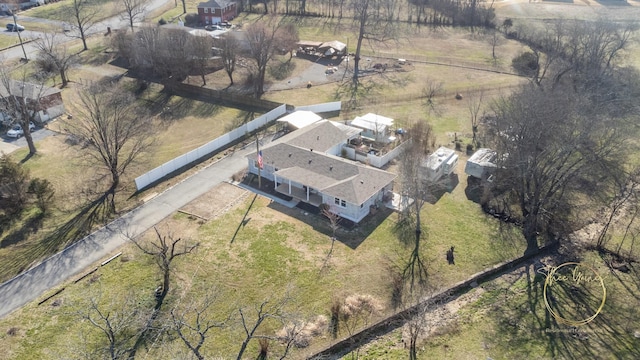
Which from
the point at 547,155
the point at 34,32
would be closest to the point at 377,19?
the point at 34,32

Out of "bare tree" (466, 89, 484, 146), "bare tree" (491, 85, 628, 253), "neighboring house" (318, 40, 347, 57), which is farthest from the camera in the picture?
"neighboring house" (318, 40, 347, 57)

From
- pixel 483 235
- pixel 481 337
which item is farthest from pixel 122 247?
pixel 483 235

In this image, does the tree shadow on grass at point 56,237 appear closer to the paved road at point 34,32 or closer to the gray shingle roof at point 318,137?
the gray shingle roof at point 318,137

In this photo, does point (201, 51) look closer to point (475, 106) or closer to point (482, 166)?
point (475, 106)

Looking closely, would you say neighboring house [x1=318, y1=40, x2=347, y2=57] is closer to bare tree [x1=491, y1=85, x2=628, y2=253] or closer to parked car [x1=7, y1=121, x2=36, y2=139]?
bare tree [x1=491, y1=85, x2=628, y2=253]

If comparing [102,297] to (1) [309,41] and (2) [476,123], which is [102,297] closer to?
(2) [476,123]

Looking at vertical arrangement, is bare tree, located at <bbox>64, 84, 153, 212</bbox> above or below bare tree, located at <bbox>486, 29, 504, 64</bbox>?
below

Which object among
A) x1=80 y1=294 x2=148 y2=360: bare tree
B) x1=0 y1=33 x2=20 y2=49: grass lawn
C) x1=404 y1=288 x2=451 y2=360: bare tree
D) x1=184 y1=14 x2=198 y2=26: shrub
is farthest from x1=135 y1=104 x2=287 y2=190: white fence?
x1=0 y1=33 x2=20 y2=49: grass lawn
